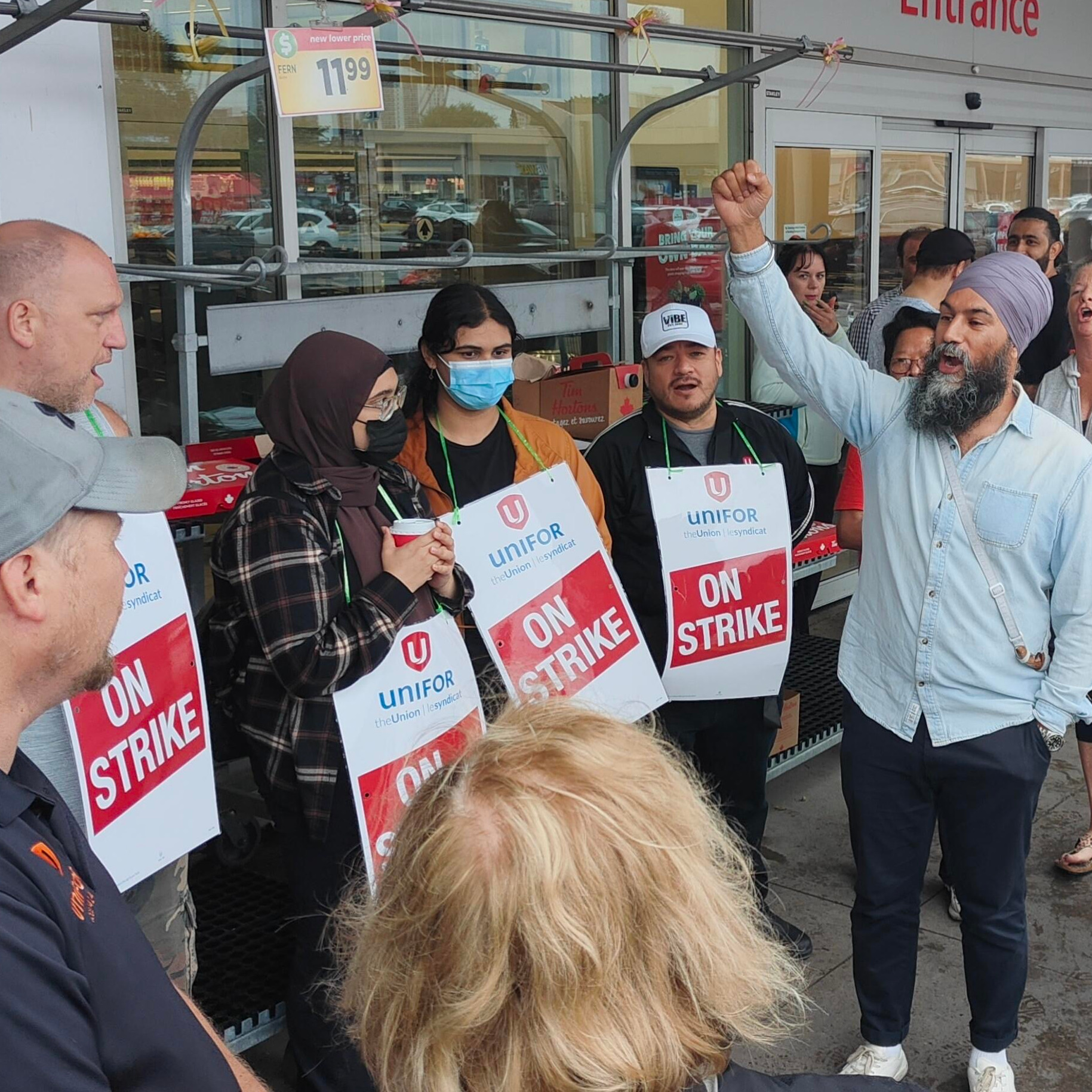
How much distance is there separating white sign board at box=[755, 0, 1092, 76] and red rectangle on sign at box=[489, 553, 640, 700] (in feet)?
14.3

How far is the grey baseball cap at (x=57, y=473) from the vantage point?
1.34m

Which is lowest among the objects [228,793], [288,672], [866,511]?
[228,793]

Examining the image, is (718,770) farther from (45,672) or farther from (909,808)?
(45,672)

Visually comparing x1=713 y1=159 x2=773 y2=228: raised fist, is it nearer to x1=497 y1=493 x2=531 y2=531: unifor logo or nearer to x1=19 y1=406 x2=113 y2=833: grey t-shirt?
x1=497 y1=493 x2=531 y2=531: unifor logo

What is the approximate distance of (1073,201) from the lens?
1005 cm

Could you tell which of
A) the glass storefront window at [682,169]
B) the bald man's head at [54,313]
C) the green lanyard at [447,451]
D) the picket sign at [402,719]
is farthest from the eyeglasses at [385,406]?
the glass storefront window at [682,169]

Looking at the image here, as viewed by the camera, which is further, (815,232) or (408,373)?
(815,232)

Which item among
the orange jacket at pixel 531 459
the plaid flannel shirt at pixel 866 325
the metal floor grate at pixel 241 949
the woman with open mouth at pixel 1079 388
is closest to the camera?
the metal floor grate at pixel 241 949

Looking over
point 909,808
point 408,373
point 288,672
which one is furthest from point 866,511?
point 408,373

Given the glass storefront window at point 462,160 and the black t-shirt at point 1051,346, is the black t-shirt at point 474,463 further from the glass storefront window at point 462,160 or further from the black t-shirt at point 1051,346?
the black t-shirt at point 1051,346

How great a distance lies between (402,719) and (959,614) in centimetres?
131

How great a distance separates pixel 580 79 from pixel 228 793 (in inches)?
143

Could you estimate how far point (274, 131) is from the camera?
15.7 ft

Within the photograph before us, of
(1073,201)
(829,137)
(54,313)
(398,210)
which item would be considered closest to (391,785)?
(54,313)
